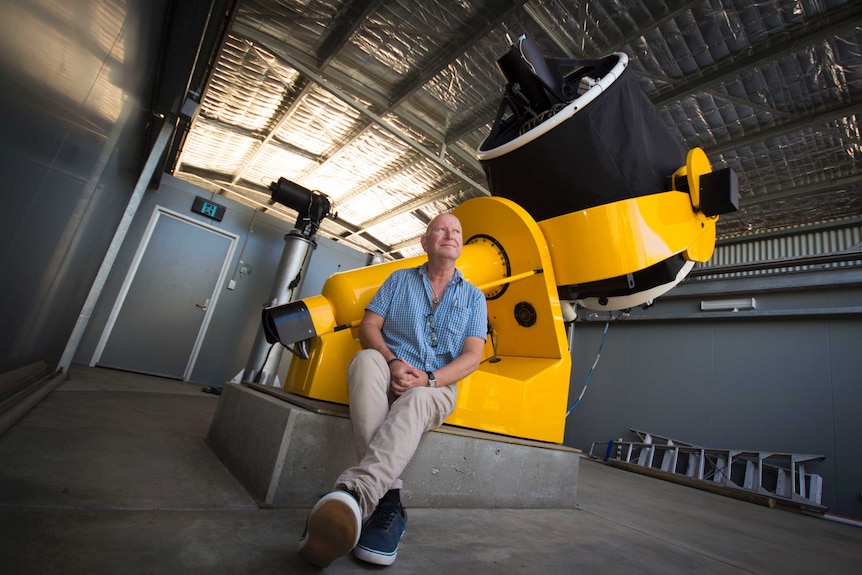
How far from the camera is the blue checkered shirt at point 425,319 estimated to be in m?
1.38

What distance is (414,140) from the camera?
5.31 metres

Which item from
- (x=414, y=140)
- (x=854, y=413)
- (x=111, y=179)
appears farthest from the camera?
(x=414, y=140)

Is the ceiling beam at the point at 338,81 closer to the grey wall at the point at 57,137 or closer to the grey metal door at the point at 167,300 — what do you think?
the grey wall at the point at 57,137

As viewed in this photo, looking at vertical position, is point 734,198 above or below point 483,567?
above

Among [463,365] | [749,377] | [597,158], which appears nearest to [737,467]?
[749,377]

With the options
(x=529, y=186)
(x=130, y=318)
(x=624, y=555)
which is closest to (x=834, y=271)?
(x=529, y=186)

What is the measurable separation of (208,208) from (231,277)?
0.95 m

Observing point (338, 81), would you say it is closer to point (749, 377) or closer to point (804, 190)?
point (804, 190)

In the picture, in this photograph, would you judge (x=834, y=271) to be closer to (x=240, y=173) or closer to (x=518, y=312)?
(x=518, y=312)

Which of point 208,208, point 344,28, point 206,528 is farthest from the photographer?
point 208,208

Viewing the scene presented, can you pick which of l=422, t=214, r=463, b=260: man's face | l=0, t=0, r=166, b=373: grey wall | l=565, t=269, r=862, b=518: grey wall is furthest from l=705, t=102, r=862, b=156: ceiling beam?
l=0, t=0, r=166, b=373: grey wall

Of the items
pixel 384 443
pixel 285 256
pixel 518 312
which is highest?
pixel 285 256

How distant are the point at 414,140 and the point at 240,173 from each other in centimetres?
423

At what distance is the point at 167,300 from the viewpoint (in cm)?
475
